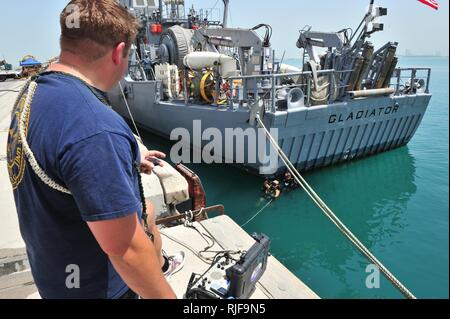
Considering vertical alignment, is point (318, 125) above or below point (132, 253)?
below

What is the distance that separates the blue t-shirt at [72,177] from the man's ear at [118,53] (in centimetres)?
14

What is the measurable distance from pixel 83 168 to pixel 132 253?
36 cm

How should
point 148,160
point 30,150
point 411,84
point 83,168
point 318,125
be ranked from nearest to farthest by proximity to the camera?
point 83,168, point 30,150, point 148,160, point 318,125, point 411,84

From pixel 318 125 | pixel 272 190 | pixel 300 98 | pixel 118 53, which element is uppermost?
pixel 118 53

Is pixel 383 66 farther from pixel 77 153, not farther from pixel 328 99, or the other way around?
pixel 77 153

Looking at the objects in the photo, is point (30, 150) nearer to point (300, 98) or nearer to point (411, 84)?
point (300, 98)

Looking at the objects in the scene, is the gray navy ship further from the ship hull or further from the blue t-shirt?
the blue t-shirt

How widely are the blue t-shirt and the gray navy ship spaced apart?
6.45 m

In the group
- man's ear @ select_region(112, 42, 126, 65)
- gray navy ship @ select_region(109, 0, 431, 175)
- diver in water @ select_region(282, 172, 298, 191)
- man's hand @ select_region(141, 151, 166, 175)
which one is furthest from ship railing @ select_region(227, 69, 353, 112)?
man's ear @ select_region(112, 42, 126, 65)

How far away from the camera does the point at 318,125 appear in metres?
8.49

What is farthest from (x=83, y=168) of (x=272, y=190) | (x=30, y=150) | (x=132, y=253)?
(x=272, y=190)

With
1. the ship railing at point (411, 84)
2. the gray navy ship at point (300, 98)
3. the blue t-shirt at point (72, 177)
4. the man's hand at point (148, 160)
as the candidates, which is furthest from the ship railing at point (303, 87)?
the blue t-shirt at point (72, 177)

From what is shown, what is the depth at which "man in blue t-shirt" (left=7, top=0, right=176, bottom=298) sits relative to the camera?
1.07 meters

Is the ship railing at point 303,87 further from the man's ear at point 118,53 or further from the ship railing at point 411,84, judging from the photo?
the man's ear at point 118,53
